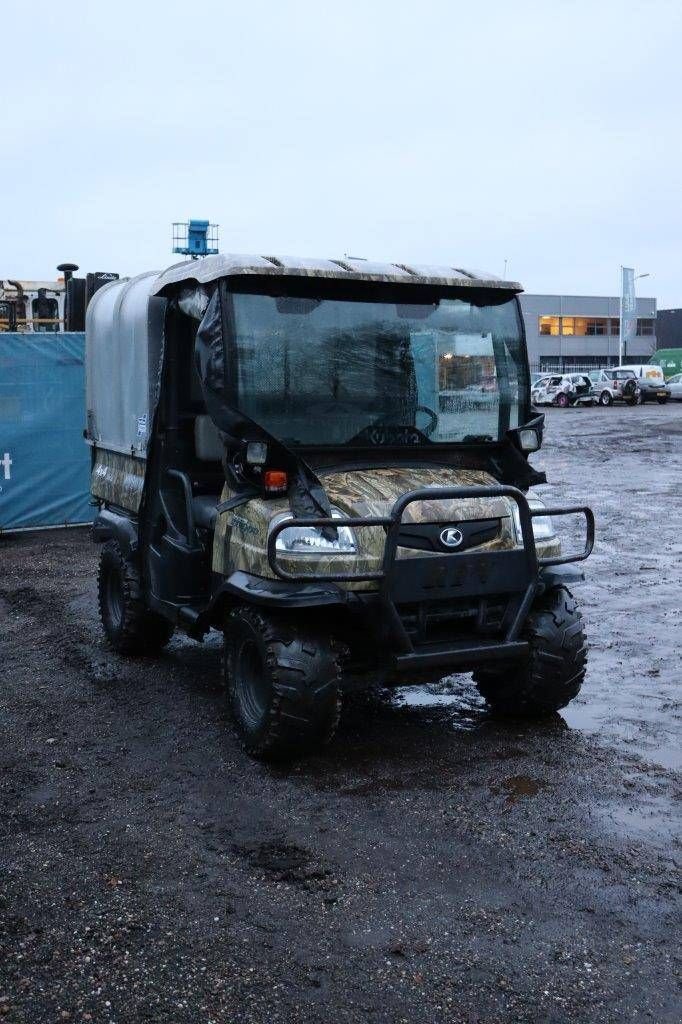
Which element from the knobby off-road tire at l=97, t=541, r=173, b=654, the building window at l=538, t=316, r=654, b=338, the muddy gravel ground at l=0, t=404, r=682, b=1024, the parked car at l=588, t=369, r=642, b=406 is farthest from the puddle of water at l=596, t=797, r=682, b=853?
the building window at l=538, t=316, r=654, b=338

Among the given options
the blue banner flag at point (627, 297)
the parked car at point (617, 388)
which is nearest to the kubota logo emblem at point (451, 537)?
the parked car at point (617, 388)

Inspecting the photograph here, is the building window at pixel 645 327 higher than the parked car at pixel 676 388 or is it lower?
higher

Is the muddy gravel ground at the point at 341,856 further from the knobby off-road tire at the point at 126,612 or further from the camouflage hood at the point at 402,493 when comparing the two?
the camouflage hood at the point at 402,493

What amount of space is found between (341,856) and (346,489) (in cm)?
192

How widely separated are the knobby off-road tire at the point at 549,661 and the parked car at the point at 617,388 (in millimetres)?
41014

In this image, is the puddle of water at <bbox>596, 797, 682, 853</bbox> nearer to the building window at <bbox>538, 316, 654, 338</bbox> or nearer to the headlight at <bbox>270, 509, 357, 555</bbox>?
the headlight at <bbox>270, 509, 357, 555</bbox>

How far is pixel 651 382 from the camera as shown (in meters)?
45.0

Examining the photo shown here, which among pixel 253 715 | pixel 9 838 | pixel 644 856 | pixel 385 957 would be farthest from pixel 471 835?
pixel 9 838

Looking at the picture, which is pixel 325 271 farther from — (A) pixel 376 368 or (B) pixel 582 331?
(B) pixel 582 331

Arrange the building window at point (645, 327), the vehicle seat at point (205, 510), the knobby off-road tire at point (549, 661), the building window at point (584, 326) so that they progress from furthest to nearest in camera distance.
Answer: the building window at point (645, 327), the building window at point (584, 326), the vehicle seat at point (205, 510), the knobby off-road tire at point (549, 661)

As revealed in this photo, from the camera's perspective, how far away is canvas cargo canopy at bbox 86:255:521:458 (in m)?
5.55

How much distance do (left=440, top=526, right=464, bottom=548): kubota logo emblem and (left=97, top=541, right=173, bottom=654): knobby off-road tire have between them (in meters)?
2.73

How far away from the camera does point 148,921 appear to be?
393cm

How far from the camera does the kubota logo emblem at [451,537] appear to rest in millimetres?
5279
